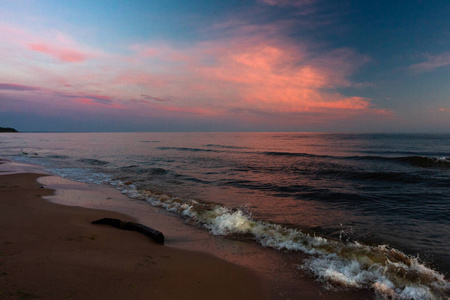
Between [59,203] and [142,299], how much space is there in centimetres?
822

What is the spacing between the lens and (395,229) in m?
7.28

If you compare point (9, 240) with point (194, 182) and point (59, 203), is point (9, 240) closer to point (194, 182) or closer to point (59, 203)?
point (59, 203)

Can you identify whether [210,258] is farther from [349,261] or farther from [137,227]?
[349,261]

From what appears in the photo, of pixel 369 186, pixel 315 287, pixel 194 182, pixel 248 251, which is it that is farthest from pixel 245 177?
pixel 315 287

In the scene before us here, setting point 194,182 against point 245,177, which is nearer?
point 194,182

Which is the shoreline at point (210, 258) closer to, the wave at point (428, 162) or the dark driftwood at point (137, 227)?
the dark driftwood at point (137, 227)

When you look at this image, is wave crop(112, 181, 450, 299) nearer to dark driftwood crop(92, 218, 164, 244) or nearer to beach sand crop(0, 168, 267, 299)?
beach sand crop(0, 168, 267, 299)

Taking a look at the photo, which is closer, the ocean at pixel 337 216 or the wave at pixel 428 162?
the ocean at pixel 337 216

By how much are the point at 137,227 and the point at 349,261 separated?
17.9 ft

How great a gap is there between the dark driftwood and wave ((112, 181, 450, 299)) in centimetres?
179

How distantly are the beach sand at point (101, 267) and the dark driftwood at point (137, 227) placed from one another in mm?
174

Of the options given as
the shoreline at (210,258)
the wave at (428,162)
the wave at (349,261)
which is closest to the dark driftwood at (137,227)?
the shoreline at (210,258)

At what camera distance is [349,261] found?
17.0 feet

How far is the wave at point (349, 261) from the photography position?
4191 millimetres
